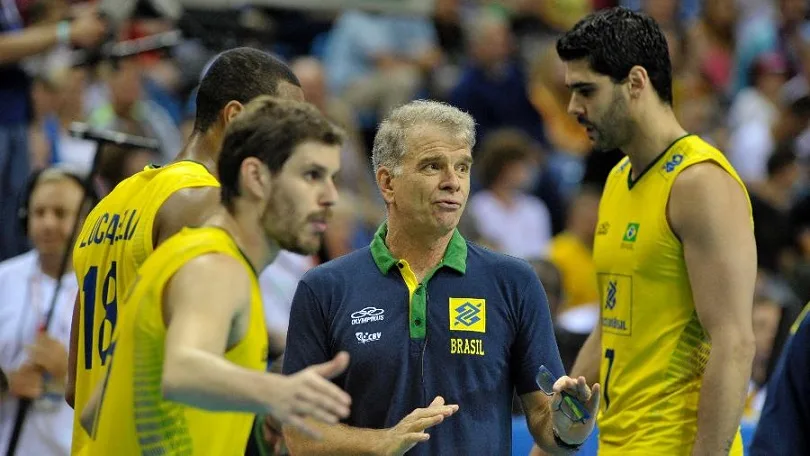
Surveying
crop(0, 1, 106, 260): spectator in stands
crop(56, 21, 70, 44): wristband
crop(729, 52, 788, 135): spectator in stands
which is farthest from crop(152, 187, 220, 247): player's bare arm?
crop(729, 52, 788, 135): spectator in stands

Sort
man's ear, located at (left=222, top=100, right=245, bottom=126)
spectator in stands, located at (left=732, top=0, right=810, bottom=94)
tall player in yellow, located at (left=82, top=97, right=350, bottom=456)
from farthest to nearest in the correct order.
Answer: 1. spectator in stands, located at (left=732, top=0, right=810, bottom=94)
2. man's ear, located at (left=222, top=100, right=245, bottom=126)
3. tall player in yellow, located at (left=82, top=97, right=350, bottom=456)

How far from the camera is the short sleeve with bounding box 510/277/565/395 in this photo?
4.73 meters

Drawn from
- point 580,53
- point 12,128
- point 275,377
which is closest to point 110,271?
point 275,377

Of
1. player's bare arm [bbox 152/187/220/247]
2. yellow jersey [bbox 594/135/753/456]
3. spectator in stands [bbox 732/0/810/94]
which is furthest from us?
spectator in stands [bbox 732/0/810/94]

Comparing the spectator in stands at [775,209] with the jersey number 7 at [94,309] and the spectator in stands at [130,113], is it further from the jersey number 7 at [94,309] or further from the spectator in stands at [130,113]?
the jersey number 7 at [94,309]

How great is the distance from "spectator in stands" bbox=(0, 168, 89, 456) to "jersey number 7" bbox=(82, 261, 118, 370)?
2003 millimetres

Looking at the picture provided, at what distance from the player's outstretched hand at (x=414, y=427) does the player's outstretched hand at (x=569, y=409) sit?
330 millimetres

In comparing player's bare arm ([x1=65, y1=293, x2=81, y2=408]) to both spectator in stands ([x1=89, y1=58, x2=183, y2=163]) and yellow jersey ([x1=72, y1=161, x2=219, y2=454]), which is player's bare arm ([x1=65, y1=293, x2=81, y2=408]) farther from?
spectator in stands ([x1=89, y1=58, x2=183, y2=163])

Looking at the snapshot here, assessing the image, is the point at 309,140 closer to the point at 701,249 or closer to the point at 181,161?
the point at 181,161

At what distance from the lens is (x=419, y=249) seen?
15.7 feet

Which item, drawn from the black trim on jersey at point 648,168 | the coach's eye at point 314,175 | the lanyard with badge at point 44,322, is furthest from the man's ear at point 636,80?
the lanyard with badge at point 44,322

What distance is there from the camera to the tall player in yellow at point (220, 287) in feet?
11.9

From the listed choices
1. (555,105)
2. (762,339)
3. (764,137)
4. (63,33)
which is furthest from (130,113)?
(764,137)

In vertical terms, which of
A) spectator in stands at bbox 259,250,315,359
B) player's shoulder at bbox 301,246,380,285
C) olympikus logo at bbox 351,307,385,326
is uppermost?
player's shoulder at bbox 301,246,380,285
